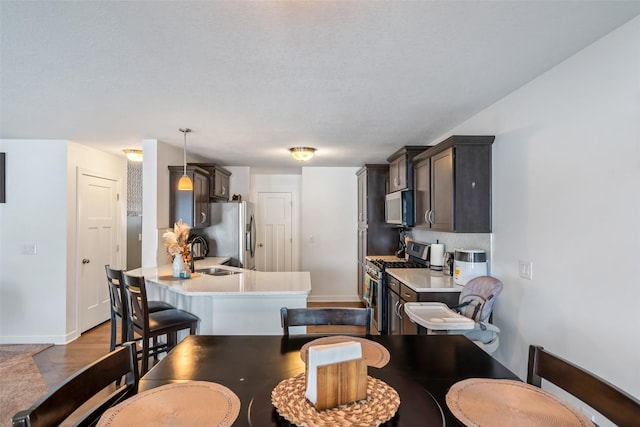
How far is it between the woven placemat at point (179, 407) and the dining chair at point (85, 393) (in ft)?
0.33

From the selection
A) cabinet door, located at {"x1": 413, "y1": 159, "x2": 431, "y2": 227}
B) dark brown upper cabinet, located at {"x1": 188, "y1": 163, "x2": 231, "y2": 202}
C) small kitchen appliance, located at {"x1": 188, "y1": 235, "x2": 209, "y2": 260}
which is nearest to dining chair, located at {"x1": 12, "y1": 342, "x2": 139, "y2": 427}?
cabinet door, located at {"x1": 413, "y1": 159, "x2": 431, "y2": 227}

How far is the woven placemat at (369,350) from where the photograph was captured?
1396 mm

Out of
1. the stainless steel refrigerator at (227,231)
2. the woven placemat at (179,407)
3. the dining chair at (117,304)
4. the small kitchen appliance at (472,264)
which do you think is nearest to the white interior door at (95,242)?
the stainless steel refrigerator at (227,231)

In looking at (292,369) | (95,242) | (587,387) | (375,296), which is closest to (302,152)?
(375,296)

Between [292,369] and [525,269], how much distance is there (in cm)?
178

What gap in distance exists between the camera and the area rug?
2.52m

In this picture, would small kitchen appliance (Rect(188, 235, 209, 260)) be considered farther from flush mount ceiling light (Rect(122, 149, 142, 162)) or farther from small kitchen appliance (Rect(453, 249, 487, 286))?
small kitchen appliance (Rect(453, 249, 487, 286))

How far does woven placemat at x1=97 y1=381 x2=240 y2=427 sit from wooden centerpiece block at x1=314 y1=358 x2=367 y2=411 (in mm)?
274

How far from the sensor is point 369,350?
1.51m

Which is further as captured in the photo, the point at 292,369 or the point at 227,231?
the point at 227,231

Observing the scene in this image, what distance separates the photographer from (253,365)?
138cm

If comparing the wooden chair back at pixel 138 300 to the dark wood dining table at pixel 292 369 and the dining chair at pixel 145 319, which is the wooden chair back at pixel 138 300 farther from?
the dark wood dining table at pixel 292 369

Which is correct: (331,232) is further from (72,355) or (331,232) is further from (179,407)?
(179,407)

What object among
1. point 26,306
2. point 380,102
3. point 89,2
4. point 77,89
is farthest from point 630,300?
point 26,306
